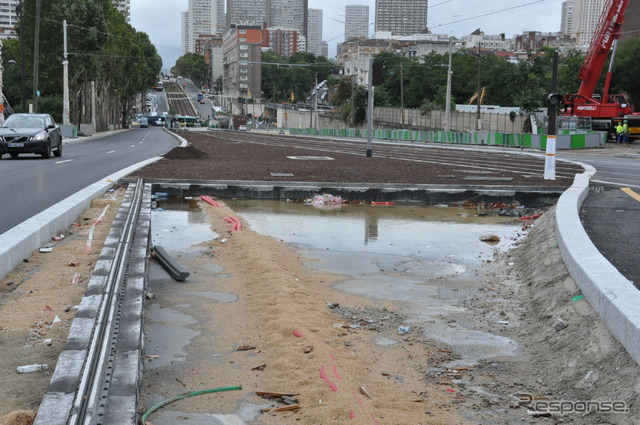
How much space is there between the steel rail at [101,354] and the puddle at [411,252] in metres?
2.49

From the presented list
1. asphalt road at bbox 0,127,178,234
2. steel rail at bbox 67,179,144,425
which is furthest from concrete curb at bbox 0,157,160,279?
steel rail at bbox 67,179,144,425

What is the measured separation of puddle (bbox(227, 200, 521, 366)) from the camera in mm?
7859

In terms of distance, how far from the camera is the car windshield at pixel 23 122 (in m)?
27.6

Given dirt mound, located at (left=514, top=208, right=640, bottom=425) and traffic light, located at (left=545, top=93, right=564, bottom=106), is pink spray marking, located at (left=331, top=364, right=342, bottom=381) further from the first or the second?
traffic light, located at (left=545, top=93, right=564, bottom=106)

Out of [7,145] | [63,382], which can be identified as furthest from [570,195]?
[7,145]

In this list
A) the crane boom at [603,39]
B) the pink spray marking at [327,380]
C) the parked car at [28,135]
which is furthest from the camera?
the crane boom at [603,39]

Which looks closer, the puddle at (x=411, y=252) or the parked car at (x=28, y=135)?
the puddle at (x=411, y=252)

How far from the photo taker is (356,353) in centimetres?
667

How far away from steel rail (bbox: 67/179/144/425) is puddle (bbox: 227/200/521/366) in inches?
98.1

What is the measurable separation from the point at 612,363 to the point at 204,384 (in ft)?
9.95

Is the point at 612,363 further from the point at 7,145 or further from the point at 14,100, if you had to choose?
the point at 14,100

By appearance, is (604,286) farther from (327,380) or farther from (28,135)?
(28,135)

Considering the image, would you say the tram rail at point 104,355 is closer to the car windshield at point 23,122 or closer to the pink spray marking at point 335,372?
the pink spray marking at point 335,372

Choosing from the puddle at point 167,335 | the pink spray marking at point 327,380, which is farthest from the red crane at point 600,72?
the pink spray marking at point 327,380
